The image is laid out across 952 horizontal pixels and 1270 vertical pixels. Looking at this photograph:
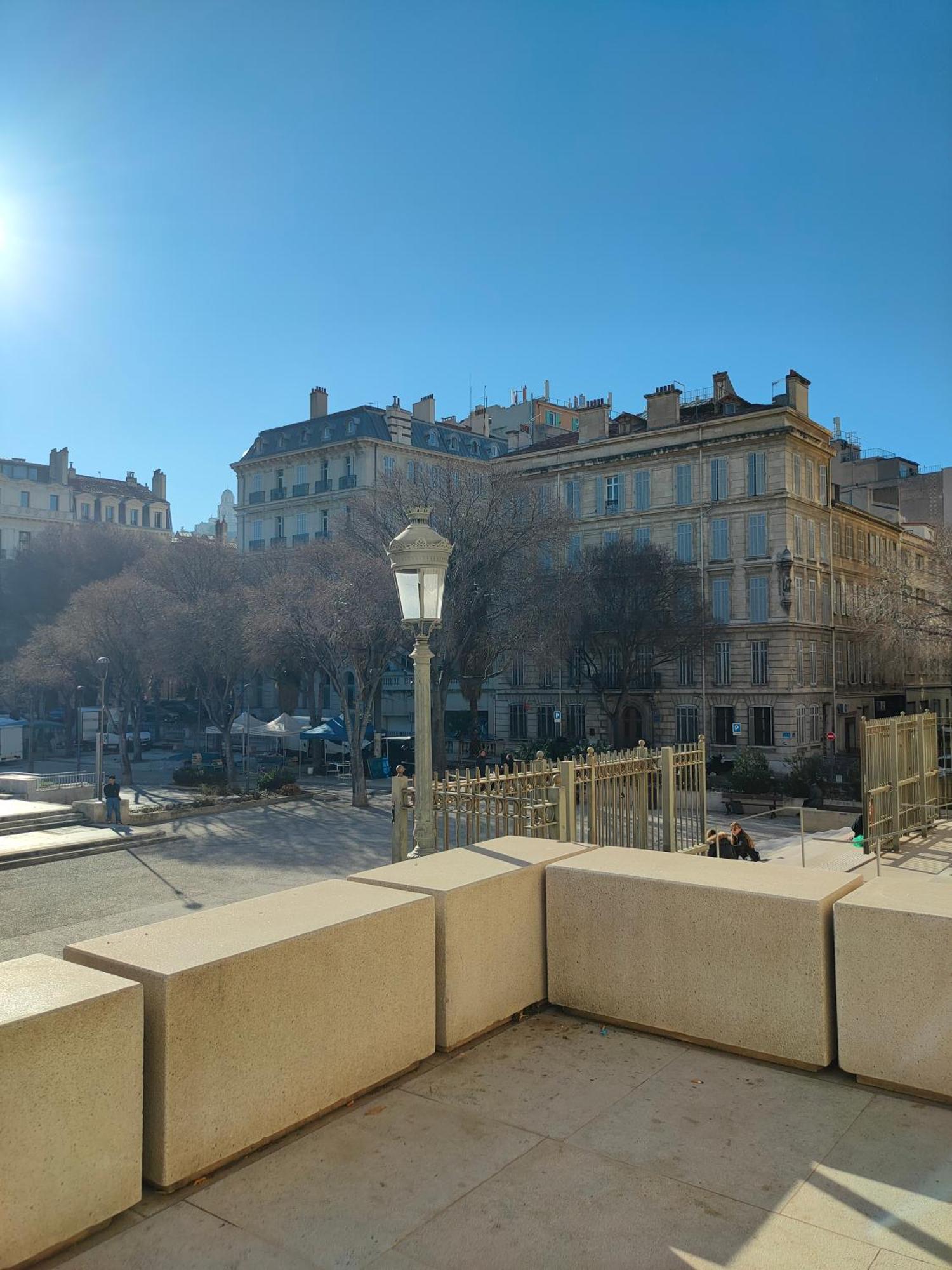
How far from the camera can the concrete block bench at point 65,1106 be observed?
303 centimetres

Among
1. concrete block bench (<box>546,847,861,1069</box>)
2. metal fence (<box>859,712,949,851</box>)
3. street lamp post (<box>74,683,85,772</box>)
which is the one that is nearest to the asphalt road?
metal fence (<box>859,712,949,851</box>)

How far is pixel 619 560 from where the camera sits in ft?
138

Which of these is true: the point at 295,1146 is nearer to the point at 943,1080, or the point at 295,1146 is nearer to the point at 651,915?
the point at 651,915

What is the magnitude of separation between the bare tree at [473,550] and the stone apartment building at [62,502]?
51.7 meters

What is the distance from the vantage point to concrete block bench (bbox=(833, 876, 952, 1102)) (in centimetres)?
422

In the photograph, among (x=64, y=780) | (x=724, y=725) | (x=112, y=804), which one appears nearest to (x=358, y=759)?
(x=112, y=804)

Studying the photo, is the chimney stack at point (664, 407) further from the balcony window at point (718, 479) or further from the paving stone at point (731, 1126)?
the paving stone at point (731, 1126)

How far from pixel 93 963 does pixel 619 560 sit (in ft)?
129

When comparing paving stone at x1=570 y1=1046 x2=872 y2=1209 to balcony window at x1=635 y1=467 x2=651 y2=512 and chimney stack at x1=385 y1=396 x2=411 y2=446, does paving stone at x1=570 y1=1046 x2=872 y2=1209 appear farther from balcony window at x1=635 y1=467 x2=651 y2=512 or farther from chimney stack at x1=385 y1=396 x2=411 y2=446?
chimney stack at x1=385 y1=396 x2=411 y2=446

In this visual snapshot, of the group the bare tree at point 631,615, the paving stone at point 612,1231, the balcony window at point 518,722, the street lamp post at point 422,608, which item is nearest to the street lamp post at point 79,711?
the balcony window at point 518,722

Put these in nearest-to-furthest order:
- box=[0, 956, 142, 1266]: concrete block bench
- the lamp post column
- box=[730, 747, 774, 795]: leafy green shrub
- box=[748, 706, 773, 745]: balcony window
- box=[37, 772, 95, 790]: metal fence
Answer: box=[0, 956, 142, 1266]: concrete block bench
the lamp post column
box=[37, 772, 95, 790]: metal fence
box=[730, 747, 774, 795]: leafy green shrub
box=[748, 706, 773, 745]: balcony window

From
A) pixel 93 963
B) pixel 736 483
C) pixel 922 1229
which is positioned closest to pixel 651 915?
pixel 922 1229

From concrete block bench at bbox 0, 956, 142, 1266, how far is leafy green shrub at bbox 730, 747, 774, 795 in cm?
3139

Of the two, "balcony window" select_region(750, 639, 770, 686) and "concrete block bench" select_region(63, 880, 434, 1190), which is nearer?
"concrete block bench" select_region(63, 880, 434, 1190)
